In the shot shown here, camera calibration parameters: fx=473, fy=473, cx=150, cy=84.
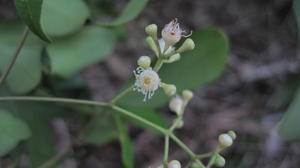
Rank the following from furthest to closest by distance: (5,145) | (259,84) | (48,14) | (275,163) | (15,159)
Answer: (259,84), (275,163), (15,159), (48,14), (5,145)

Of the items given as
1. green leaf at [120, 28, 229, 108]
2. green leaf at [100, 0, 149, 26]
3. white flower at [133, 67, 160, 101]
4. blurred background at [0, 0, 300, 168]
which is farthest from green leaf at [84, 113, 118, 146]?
white flower at [133, 67, 160, 101]

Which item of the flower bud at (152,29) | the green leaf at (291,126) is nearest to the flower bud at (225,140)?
the green leaf at (291,126)

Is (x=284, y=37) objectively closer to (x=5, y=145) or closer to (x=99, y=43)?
(x=99, y=43)

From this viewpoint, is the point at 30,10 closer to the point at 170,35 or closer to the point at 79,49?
the point at 170,35

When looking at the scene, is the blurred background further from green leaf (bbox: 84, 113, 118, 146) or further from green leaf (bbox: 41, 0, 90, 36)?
green leaf (bbox: 41, 0, 90, 36)

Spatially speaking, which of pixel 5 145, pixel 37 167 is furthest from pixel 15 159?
pixel 5 145

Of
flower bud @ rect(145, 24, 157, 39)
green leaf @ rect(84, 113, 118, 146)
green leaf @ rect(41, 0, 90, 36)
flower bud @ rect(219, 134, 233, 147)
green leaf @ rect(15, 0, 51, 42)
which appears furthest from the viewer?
green leaf @ rect(84, 113, 118, 146)

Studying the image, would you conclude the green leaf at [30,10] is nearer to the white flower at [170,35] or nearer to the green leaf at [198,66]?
the white flower at [170,35]
